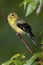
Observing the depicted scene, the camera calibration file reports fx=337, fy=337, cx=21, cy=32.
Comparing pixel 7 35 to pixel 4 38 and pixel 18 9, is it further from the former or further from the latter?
pixel 18 9

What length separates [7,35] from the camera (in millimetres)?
4297

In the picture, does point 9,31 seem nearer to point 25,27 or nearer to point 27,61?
point 25,27

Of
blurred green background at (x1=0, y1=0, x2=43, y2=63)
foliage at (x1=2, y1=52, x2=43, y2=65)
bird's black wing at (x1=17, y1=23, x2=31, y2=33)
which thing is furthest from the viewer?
blurred green background at (x1=0, y1=0, x2=43, y2=63)

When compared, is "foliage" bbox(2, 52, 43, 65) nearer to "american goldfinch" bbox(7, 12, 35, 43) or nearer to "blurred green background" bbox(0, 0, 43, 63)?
"american goldfinch" bbox(7, 12, 35, 43)

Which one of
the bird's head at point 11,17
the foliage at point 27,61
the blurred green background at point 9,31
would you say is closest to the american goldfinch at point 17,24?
the bird's head at point 11,17

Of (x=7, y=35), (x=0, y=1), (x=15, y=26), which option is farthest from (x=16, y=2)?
(x=15, y=26)

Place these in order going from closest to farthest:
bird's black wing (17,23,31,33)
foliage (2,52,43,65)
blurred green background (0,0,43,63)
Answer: foliage (2,52,43,65)
bird's black wing (17,23,31,33)
blurred green background (0,0,43,63)

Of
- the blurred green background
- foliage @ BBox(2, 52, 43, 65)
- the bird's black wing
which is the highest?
the blurred green background

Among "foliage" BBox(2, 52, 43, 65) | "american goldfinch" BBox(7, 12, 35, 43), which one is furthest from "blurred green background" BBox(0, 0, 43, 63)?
"foliage" BBox(2, 52, 43, 65)

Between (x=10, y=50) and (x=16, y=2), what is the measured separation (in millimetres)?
590

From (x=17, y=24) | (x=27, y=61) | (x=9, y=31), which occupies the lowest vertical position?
(x=27, y=61)

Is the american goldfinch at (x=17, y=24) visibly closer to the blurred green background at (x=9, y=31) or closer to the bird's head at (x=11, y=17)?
the bird's head at (x=11, y=17)

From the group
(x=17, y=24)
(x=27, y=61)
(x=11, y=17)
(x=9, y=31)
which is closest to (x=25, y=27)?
(x=11, y=17)

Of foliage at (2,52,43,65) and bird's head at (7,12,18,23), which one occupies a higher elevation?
bird's head at (7,12,18,23)
